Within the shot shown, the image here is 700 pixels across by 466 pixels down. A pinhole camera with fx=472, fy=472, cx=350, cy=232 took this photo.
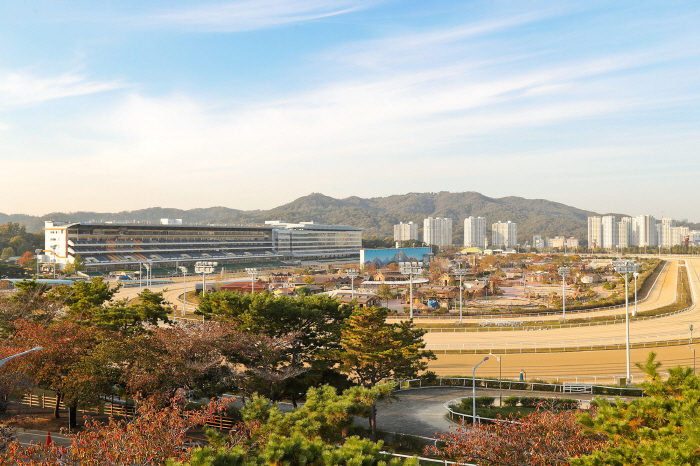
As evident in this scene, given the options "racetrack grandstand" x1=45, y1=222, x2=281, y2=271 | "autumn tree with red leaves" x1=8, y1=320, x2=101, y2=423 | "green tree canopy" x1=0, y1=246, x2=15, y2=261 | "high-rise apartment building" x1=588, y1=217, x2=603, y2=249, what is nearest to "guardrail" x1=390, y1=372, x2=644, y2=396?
"autumn tree with red leaves" x1=8, y1=320, x2=101, y2=423

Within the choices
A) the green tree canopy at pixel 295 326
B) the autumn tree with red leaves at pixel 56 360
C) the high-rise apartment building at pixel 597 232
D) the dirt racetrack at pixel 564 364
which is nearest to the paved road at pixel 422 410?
the green tree canopy at pixel 295 326

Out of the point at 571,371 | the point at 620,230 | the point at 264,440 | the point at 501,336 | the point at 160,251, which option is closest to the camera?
the point at 264,440

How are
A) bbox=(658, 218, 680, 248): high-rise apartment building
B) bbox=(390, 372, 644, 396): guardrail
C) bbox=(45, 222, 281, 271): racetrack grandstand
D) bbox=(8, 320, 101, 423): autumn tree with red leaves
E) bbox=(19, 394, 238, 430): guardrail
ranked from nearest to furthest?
bbox=(8, 320, 101, 423): autumn tree with red leaves < bbox=(19, 394, 238, 430): guardrail < bbox=(390, 372, 644, 396): guardrail < bbox=(45, 222, 281, 271): racetrack grandstand < bbox=(658, 218, 680, 248): high-rise apartment building

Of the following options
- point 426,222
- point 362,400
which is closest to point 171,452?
point 362,400

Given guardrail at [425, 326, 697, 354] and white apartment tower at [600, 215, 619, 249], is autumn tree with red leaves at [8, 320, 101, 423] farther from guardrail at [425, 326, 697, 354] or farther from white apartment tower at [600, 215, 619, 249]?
white apartment tower at [600, 215, 619, 249]

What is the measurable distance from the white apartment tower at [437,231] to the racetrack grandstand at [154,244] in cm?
10711

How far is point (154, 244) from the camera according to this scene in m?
81.0

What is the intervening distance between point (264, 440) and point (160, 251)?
7879cm

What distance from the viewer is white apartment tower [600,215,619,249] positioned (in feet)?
595

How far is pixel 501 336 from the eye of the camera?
31266 mm

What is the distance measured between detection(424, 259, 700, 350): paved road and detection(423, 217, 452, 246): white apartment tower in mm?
158453

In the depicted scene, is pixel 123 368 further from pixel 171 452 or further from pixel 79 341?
pixel 171 452

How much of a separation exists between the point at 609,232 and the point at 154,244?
168m

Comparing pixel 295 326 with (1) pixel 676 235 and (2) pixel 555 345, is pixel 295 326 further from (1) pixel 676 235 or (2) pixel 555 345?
(1) pixel 676 235
